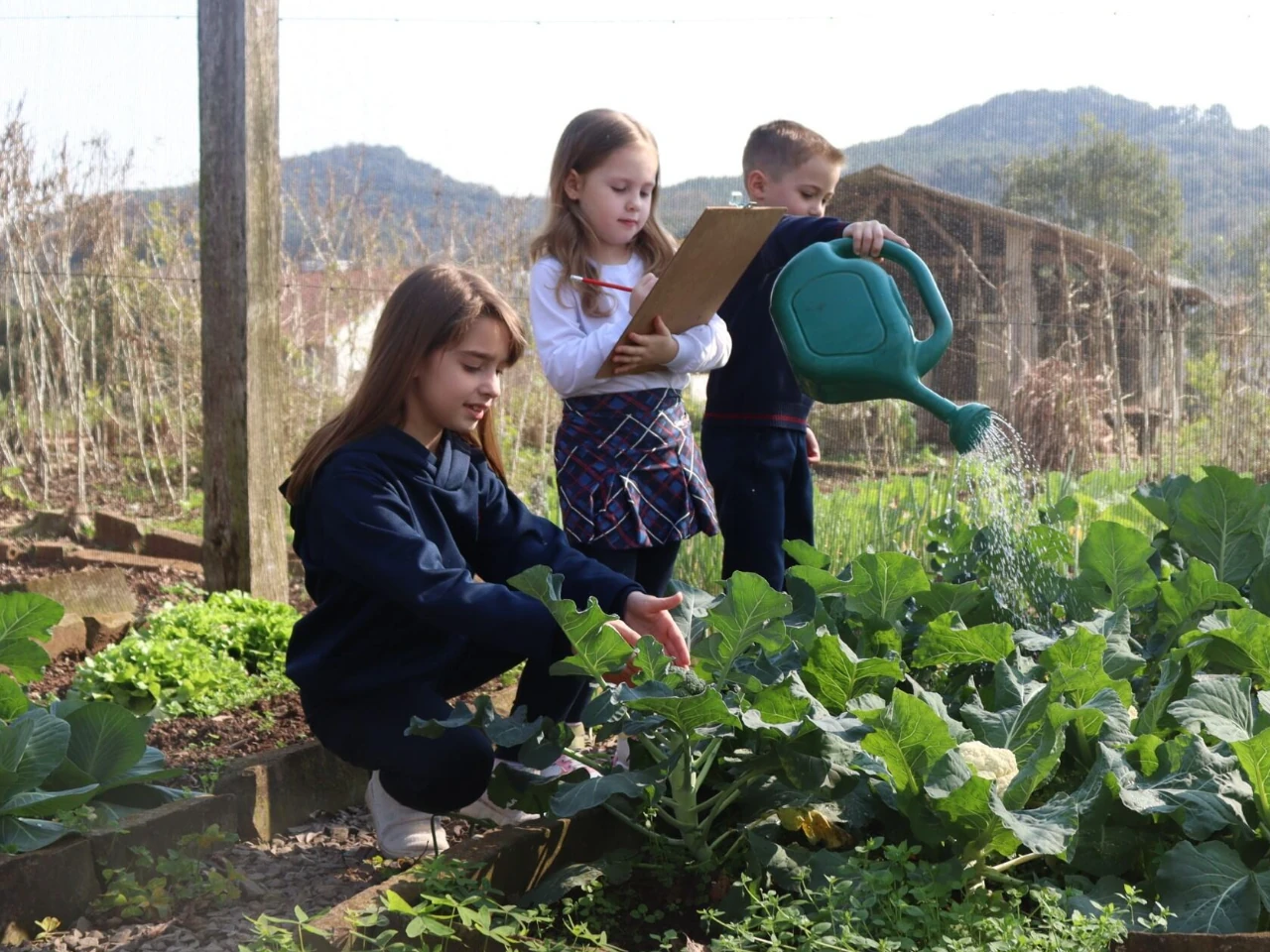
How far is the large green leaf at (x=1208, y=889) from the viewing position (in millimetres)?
1529

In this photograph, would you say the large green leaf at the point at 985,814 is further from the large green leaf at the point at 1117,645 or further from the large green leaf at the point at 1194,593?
the large green leaf at the point at 1194,593

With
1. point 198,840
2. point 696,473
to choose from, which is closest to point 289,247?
point 696,473

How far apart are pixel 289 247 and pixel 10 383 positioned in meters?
1.53

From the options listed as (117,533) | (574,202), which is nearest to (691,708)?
(574,202)

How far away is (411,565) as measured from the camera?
2.10m

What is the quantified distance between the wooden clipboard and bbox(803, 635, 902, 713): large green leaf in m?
0.96

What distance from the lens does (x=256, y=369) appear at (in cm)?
382

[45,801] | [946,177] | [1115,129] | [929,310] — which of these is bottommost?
[45,801]

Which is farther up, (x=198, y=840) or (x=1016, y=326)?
(x=1016, y=326)

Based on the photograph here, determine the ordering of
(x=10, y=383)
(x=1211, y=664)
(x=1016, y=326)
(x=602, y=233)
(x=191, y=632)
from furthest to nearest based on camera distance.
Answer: (x=1016, y=326) → (x=10, y=383) → (x=191, y=632) → (x=602, y=233) → (x=1211, y=664)

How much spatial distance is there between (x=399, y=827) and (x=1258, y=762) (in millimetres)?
1342

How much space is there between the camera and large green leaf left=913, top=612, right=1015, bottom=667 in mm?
1901

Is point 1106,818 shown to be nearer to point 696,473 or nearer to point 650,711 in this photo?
point 650,711

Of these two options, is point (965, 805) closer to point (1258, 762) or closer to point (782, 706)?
point (782, 706)
